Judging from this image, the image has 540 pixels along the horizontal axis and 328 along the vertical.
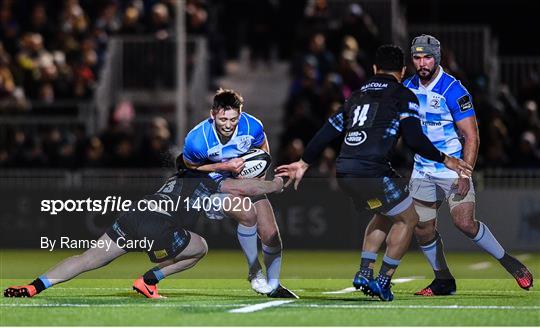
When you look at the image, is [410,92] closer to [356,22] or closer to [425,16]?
[356,22]

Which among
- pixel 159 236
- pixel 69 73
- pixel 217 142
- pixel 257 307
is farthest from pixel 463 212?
pixel 69 73

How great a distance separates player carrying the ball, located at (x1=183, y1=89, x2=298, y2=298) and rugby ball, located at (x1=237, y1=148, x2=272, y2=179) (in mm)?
55

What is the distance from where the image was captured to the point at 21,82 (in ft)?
89.5

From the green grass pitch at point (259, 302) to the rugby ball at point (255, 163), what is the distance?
1.13 meters

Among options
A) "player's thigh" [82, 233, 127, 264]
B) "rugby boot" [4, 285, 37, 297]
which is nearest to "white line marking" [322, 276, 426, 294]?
"player's thigh" [82, 233, 127, 264]

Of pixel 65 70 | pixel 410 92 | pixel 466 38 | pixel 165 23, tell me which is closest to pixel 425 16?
pixel 466 38

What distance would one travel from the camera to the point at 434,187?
1351cm

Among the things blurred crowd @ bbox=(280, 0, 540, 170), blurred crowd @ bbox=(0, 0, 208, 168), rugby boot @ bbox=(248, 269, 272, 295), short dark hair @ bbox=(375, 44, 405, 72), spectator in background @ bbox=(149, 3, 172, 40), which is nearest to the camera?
short dark hair @ bbox=(375, 44, 405, 72)

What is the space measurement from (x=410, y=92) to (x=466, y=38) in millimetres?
15012

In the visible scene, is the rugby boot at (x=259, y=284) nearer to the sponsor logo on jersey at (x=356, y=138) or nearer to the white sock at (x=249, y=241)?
the white sock at (x=249, y=241)

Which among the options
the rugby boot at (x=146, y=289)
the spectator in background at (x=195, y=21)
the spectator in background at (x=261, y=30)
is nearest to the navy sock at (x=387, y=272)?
the rugby boot at (x=146, y=289)

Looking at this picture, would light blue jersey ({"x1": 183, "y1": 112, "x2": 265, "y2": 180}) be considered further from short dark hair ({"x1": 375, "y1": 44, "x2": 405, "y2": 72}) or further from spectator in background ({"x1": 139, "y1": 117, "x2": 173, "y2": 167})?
spectator in background ({"x1": 139, "y1": 117, "x2": 173, "y2": 167})

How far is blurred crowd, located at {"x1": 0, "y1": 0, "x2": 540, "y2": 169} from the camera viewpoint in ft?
78.8

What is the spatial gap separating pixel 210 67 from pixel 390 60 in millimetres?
15854
